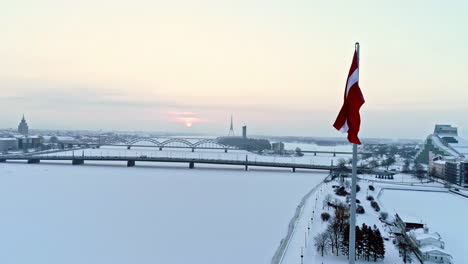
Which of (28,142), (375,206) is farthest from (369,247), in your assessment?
(28,142)

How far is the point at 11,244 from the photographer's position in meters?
7.68

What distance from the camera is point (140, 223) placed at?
9.67 m

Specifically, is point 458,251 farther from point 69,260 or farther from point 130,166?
point 130,166

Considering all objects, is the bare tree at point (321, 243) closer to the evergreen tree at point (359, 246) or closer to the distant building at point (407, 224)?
the evergreen tree at point (359, 246)

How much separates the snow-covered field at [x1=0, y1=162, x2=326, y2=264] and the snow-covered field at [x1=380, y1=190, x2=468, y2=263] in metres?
3.84

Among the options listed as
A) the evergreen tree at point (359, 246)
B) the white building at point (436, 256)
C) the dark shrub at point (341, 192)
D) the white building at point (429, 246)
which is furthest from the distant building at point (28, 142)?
the white building at point (436, 256)

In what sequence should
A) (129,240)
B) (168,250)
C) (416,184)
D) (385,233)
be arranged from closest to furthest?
1. (168,250)
2. (129,240)
3. (385,233)
4. (416,184)

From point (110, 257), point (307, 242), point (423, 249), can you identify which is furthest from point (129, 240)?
point (423, 249)

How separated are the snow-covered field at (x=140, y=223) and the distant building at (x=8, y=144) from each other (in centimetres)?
2907

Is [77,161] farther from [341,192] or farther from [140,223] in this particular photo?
[140,223]

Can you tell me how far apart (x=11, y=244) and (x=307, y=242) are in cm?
633

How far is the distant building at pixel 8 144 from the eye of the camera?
40.9 meters

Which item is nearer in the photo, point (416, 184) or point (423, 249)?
point (423, 249)

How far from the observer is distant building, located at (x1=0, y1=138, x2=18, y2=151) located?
1611 inches
